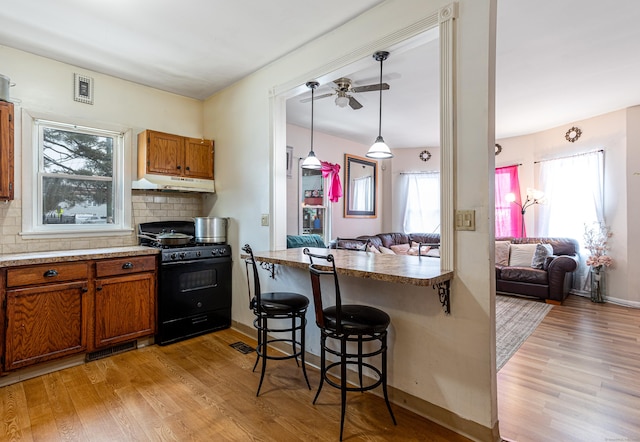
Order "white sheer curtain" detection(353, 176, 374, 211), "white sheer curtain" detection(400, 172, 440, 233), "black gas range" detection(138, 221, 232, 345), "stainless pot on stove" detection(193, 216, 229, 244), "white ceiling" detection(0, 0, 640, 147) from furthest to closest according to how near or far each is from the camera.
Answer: "white sheer curtain" detection(400, 172, 440, 233), "white sheer curtain" detection(353, 176, 374, 211), "stainless pot on stove" detection(193, 216, 229, 244), "black gas range" detection(138, 221, 232, 345), "white ceiling" detection(0, 0, 640, 147)

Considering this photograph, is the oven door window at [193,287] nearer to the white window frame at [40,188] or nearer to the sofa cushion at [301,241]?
the sofa cushion at [301,241]

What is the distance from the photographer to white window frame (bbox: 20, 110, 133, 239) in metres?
2.96

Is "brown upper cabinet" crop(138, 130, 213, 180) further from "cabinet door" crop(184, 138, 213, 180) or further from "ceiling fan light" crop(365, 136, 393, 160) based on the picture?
"ceiling fan light" crop(365, 136, 393, 160)

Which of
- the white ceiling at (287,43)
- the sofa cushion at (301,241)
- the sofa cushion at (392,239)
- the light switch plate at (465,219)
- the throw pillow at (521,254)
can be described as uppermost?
the white ceiling at (287,43)

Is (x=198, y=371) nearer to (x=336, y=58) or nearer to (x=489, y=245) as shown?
(x=489, y=245)

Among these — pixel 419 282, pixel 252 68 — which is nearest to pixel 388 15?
pixel 252 68

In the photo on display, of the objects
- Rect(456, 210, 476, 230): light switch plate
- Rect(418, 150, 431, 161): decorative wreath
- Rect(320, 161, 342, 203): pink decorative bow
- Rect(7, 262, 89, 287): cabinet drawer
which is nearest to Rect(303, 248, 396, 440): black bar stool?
Rect(456, 210, 476, 230): light switch plate

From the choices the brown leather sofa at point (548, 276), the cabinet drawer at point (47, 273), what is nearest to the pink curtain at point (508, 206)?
the brown leather sofa at point (548, 276)

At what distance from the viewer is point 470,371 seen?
73.4 inches

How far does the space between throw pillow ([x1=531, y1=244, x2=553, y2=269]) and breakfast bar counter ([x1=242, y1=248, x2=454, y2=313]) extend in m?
3.74

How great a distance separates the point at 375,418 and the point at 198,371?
1.49 meters

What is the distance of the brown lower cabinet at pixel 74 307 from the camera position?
2.45 metres

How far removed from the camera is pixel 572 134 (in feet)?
17.7

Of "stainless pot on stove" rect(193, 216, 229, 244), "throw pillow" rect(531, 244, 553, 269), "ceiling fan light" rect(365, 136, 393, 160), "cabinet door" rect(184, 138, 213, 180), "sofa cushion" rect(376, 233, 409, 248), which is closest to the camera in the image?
"ceiling fan light" rect(365, 136, 393, 160)
